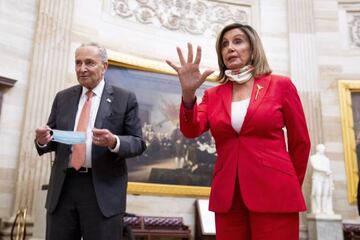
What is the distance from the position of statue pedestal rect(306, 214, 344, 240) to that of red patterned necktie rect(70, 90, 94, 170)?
7.00 metres

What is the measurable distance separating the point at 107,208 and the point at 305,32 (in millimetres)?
9298

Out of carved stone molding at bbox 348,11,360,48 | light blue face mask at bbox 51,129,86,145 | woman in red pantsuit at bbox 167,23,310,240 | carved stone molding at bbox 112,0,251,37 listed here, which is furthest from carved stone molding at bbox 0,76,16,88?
carved stone molding at bbox 348,11,360,48

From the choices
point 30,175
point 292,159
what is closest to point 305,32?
point 30,175

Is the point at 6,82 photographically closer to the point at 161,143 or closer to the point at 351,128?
the point at 161,143

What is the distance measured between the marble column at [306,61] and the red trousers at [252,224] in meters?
8.07

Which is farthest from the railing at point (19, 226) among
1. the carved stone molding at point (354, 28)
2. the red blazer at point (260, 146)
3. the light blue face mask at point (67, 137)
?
the carved stone molding at point (354, 28)

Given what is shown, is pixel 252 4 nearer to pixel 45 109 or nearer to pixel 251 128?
pixel 45 109

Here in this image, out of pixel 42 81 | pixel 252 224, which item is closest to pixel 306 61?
pixel 42 81

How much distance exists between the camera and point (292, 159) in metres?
2.13

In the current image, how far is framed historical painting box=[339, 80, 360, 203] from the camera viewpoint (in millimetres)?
9422

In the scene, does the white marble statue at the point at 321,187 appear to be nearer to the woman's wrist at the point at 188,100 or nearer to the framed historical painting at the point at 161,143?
the framed historical painting at the point at 161,143

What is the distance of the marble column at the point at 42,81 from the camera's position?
22.2ft

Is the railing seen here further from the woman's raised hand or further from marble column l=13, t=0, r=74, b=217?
the woman's raised hand

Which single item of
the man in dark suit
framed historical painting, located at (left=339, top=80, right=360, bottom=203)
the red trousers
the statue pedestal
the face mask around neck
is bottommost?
the statue pedestal
